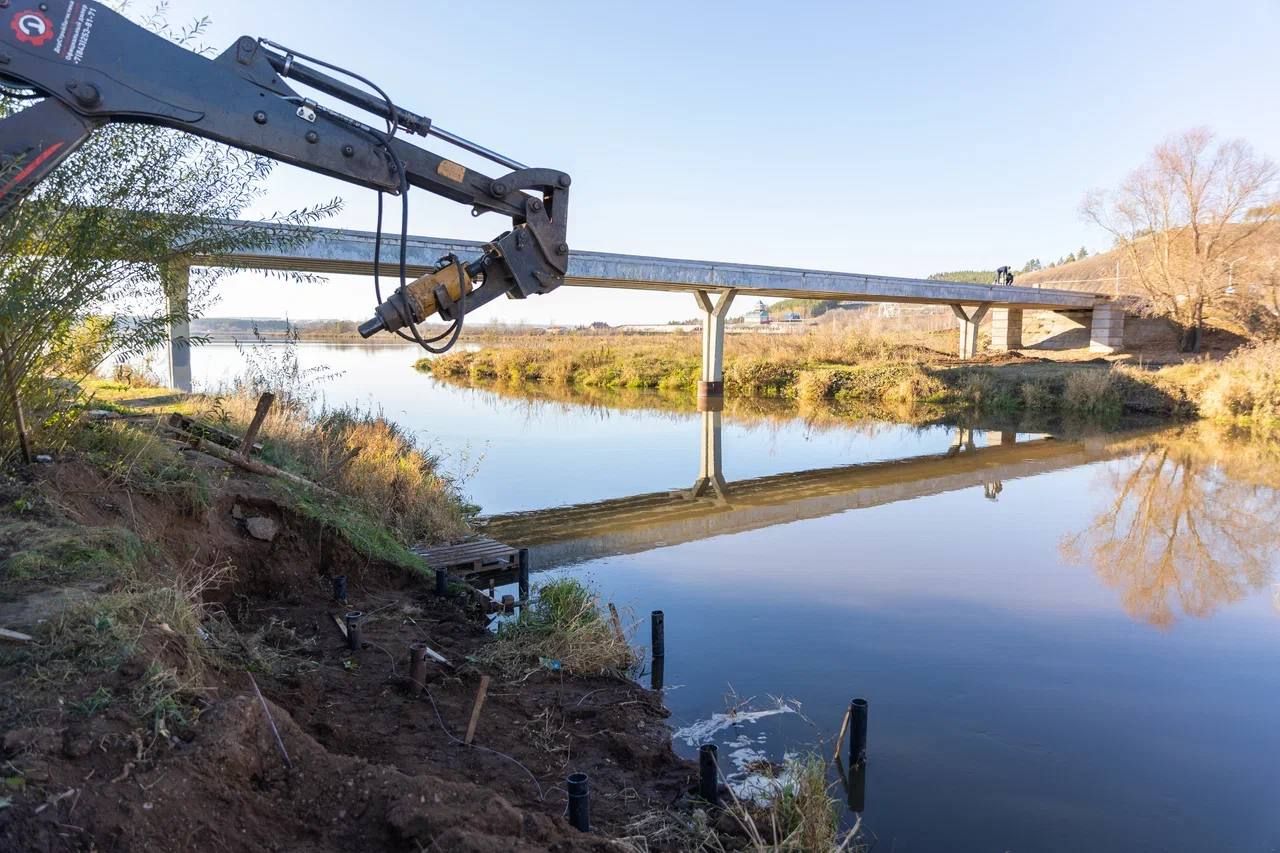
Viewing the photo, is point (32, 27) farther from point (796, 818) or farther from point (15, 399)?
point (796, 818)

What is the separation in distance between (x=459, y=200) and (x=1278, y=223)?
1982 inches

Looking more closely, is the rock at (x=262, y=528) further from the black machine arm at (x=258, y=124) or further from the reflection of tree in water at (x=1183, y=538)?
the reflection of tree in water at (x=1183, y=538)

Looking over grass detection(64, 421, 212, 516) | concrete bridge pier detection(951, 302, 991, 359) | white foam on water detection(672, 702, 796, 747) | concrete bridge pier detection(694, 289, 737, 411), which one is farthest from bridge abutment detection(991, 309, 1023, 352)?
grass detection(64, 421, 212, 516)

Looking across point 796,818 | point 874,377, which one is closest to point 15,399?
point 796,818

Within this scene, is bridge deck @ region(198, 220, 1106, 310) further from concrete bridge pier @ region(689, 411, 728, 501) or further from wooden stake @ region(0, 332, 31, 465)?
concrete bridge pier @ region(689, 411, 728, 501)

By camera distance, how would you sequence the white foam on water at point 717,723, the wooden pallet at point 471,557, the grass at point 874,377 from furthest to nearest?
the grass at point 874,377, the wooden pallet at point 471,557, the white foam on water at point 717,723

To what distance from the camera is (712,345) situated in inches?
1222

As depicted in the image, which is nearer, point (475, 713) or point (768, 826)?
point (768, 826)

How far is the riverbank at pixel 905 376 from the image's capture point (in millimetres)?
26578

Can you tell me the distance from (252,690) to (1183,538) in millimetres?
13375

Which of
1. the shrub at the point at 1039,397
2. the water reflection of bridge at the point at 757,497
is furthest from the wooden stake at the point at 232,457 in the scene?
the shrub at the point at 1039,397

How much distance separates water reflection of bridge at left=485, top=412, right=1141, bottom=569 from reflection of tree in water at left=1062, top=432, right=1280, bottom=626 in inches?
94.4

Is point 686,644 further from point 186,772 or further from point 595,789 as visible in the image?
point 186,772

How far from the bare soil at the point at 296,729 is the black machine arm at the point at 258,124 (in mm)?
2519
